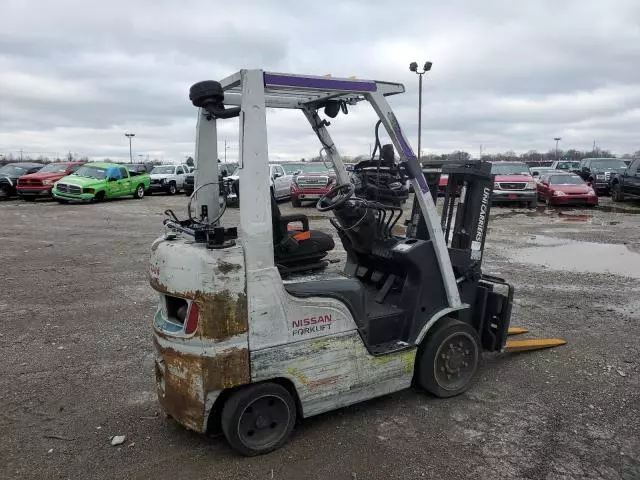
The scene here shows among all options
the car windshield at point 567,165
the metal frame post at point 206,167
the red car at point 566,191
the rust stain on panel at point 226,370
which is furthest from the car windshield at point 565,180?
the rust stain on panel at point 226,370

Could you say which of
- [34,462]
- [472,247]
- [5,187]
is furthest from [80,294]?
[5,187]

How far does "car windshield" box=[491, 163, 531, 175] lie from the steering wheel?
1801 cm

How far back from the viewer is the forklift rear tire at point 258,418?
341cm

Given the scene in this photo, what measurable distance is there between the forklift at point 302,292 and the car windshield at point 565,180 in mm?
17765

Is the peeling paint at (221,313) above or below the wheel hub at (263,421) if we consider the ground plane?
above

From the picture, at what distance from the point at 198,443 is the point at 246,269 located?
4.46 ft

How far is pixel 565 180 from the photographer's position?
68.3 feet

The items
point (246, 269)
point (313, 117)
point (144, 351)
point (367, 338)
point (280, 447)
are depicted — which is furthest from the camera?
point (144, 351)

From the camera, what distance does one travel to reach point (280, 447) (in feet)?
11.9

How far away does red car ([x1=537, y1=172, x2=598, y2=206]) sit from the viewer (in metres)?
20.0

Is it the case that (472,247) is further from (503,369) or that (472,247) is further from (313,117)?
(313,117)

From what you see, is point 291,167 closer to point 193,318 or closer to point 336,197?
point 336,197

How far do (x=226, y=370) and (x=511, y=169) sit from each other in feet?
66.3

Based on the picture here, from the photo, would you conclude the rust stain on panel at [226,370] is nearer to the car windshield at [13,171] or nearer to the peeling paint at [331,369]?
the peeling paint at [331,369]
